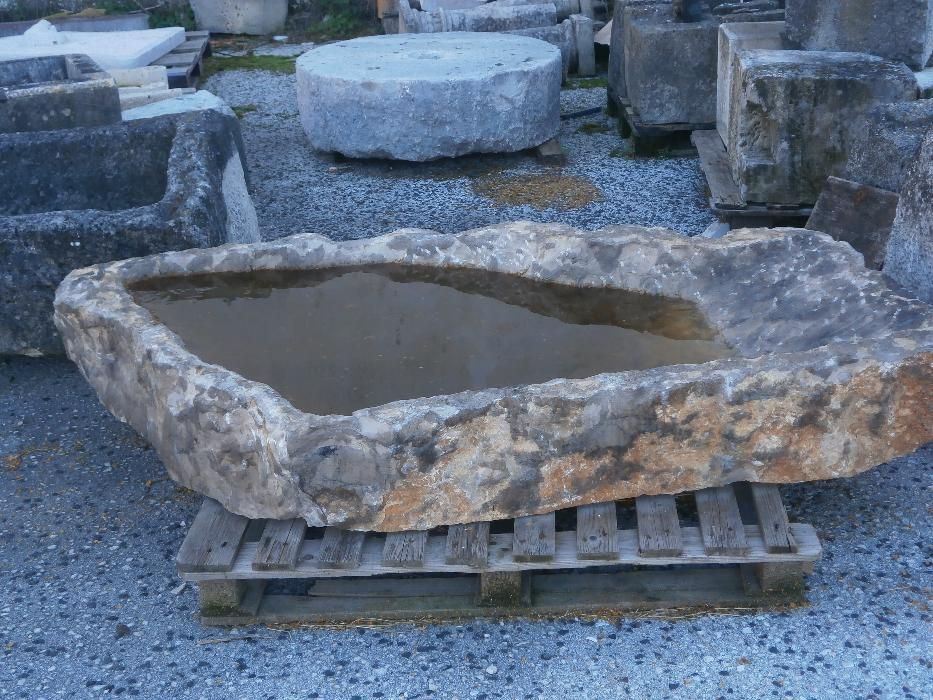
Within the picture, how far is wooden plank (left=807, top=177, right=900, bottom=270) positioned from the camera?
3.66 m

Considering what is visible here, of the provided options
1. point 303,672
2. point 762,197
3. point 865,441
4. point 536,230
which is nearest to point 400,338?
point 536,230

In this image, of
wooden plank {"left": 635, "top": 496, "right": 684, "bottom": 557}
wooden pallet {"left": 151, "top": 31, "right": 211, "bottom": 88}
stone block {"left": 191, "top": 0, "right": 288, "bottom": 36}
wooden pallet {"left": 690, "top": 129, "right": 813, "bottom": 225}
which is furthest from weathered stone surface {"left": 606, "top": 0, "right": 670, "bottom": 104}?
stone block {"left": 191, "top": 0, "right": 288, "bottom": 36}

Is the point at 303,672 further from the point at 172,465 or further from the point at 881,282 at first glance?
the point at 881,282

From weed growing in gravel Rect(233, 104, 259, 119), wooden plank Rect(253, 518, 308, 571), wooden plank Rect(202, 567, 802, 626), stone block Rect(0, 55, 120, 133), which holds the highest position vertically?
stone block Rect(0, 55, 120, 133)

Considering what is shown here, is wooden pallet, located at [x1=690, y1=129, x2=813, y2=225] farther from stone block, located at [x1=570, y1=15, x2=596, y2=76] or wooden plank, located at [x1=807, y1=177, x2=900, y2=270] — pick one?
stone block, located at [x1=570, y1=15, x2=596, y2=76]

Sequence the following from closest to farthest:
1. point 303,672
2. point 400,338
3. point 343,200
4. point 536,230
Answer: point 303,672
point 400,338
point 536,230
point 343,200

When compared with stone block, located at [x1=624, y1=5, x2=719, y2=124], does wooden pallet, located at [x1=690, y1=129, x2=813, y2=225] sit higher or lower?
lower

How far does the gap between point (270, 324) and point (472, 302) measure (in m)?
0.67

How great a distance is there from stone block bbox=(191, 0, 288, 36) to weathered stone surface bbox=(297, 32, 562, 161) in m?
4.57

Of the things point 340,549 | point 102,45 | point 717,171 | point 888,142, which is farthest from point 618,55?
point 340,549

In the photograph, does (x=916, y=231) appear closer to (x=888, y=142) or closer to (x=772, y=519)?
(x=888, y=142)

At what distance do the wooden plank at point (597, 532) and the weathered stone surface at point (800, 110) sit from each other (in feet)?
7.73

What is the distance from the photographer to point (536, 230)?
139 inches

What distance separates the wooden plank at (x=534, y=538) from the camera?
8.44 ft
